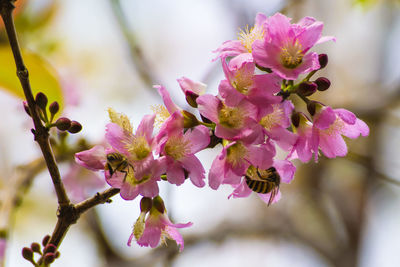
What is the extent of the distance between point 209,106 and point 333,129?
0.27 metres

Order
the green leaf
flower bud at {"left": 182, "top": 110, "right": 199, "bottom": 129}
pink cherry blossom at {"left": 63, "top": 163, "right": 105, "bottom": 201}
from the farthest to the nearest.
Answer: pink cherry blossom at {"left": 63, "top": 163, "right": 105, "bottom": 201}
the green leaf
flower bud at {"left": 182, "top": 110, "right": 199, "bottom": 129}

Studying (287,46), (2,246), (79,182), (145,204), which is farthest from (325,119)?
(79,182)

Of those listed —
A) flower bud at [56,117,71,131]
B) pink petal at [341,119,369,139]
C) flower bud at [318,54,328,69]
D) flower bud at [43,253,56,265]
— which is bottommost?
pink petal at [341,119,369,139]

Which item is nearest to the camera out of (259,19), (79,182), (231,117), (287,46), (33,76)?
(231,117)

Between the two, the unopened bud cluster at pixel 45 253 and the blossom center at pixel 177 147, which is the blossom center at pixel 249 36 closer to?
the blossom center at pixel 177 147

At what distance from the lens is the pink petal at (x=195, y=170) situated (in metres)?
0.75

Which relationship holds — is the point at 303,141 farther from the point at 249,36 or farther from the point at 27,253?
the point at 27,253

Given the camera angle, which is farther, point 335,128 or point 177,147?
point 335,128

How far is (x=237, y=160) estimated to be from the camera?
0.75 metres

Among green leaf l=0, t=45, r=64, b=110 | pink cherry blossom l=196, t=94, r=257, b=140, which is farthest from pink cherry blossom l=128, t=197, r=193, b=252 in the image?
green leaf l=0, t=45, r=64, b=110

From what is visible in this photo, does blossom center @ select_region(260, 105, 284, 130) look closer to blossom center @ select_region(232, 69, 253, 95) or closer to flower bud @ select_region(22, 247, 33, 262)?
blossom center @ select_region(232, 69, 253, 95)

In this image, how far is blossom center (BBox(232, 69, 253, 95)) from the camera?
2.46 feet

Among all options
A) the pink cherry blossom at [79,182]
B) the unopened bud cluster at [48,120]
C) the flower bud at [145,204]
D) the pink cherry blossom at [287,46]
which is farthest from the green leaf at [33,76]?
the pink cherry blossom at [287,46]

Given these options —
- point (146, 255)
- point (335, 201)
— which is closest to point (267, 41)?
point (146, 255)
